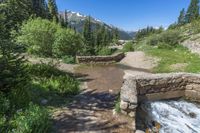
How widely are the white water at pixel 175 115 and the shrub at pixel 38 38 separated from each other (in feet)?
46.2

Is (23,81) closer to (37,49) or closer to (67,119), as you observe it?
(67,119)

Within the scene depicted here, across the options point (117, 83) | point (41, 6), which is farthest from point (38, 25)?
point (41, 6)

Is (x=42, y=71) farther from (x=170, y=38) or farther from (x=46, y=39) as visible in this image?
(x=170, y=38)

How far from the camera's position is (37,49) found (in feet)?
71.5

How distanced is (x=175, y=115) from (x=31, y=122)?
567 centimetres

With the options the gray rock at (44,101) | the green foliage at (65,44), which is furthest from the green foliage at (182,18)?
the gray rock at (44,101)

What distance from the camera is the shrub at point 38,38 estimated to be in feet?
71.3

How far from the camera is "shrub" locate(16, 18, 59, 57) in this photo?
21.7 metres

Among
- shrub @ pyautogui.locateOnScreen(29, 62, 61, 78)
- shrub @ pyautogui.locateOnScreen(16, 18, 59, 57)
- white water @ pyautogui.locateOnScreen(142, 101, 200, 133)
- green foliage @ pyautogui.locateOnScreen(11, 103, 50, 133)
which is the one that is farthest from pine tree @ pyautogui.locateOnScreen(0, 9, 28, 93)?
shrub @ pyautogui.locateOnScreen(16, 18, 59, 57)

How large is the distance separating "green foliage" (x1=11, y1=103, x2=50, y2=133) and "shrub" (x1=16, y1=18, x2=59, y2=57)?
14.8 meters

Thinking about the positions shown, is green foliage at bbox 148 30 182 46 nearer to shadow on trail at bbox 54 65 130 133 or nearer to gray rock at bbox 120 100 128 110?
shadow on trail at bbox 54 65 130 133

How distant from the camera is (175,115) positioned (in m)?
9.62

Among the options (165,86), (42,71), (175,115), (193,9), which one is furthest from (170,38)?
(193,9)

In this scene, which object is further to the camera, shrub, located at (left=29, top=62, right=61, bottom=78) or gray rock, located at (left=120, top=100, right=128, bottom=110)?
shrub, located at (left=29, top=62, right=61, bottom=78)
